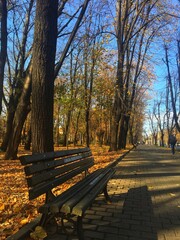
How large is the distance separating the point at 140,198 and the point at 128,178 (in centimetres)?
293

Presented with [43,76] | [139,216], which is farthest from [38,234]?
[43,76]

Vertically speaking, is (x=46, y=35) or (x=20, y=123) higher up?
(x=46, y=35)

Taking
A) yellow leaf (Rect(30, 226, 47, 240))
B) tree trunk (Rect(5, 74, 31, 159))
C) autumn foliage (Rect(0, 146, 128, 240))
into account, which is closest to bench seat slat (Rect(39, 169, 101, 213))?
yellow leaf (Rect(30, 226, 47, 240))

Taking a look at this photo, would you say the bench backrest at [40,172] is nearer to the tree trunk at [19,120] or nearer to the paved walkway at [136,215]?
the paved walkway at [136,215]

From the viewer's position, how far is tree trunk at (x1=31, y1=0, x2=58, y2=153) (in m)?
5.54

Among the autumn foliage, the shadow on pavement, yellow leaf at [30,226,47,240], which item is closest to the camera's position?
yellow leaf at [30,226,47,240]

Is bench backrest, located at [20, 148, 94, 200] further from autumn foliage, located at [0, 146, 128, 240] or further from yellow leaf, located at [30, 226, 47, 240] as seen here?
autumn foliage, located at [0, 146, 128, 240]

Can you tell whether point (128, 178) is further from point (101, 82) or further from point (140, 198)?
point (101, 82)

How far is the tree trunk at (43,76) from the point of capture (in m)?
5.54

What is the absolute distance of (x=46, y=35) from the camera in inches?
226

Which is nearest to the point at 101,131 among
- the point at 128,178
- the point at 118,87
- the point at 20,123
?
the point at 118,87

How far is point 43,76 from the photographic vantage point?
564cm

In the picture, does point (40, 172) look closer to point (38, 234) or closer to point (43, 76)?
point (38, 234)

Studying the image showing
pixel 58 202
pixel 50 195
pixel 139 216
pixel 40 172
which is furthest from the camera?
pixel 139 216
